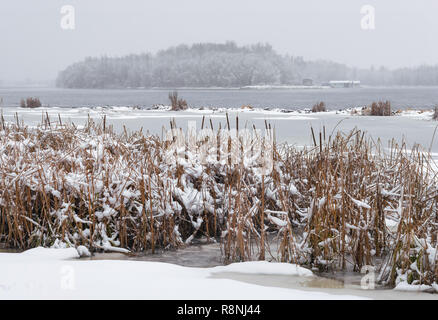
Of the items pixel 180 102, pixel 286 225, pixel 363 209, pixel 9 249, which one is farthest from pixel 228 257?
pixel 180 102

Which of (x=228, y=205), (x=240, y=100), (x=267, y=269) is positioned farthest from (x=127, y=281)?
(x=240, y=100)

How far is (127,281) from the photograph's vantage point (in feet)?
10.4

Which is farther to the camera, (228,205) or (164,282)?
(228,205)

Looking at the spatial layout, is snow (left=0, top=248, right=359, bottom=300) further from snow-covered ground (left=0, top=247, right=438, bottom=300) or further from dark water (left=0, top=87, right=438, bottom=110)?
dark water (left=0, top=87, right=438, bottom=110)

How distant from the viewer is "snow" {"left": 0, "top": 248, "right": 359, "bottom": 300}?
2951 millimetres

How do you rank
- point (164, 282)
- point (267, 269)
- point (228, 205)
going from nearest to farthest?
point (164, 282) → point (267, 269) → point (228, 205)

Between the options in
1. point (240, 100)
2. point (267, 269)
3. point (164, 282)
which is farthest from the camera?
point (240, 100)

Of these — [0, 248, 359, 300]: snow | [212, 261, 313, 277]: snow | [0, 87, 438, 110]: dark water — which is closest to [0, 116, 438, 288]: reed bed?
[212, 261, 313, 277]: snow

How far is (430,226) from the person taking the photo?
12.4 ft

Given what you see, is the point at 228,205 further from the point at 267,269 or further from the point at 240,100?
the point at 240,100

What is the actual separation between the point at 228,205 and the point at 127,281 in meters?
1.47

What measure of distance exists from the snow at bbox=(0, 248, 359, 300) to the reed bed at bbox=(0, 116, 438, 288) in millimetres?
406

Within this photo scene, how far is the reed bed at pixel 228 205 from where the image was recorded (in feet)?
11.8

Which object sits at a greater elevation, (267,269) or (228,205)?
(228,205)
